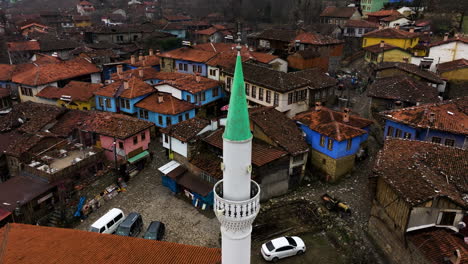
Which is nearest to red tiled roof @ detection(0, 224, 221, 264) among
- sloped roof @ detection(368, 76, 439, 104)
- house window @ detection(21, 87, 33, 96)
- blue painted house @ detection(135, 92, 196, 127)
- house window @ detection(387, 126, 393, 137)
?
house window @ detection(387, 126, 393, 137)

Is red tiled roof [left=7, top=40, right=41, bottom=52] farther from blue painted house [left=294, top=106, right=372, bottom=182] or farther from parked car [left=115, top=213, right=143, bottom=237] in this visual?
blue painted house [left=294, top=106, right=372, bottom=182]

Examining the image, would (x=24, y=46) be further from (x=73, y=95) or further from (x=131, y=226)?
(x=131, y=226)

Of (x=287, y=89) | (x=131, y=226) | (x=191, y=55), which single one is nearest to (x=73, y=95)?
(x=191, y=55)

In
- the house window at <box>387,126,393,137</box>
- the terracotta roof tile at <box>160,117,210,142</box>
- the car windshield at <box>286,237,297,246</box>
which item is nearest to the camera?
the car windshield at <box>286,237,297,246</box>

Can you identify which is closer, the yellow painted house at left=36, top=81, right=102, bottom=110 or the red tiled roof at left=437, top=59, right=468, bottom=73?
the red tiled roof at left=437, top=59, right=468, bottom=73

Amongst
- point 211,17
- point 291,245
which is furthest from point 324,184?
point 211,17
